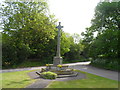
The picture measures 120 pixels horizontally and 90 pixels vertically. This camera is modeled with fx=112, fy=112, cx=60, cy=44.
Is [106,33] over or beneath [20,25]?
beneath

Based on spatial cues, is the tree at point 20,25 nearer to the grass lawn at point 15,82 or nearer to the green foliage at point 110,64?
the grass lawn at point 15,82

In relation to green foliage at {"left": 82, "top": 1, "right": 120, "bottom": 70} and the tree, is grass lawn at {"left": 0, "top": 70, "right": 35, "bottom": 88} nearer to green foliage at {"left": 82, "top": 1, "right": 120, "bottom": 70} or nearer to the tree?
the tree

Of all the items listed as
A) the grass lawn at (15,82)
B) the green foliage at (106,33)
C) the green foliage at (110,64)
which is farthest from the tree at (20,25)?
the green foliage at (110,64)

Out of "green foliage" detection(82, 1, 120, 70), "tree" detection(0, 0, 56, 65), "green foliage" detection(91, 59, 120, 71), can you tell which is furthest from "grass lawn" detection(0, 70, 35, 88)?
"green foliage" detection(82, 1, 120, 70)

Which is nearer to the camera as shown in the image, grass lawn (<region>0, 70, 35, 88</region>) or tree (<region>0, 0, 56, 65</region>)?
grass lawn (<region>0, 70, 35, 88</region>)

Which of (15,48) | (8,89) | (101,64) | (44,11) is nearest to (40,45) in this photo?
(15,48)

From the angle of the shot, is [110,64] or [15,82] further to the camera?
[110,64]

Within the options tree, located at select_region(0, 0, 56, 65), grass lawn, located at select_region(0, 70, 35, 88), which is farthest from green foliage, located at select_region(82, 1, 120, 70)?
grass lawn, located at select_region(0, 70, 35, 88)

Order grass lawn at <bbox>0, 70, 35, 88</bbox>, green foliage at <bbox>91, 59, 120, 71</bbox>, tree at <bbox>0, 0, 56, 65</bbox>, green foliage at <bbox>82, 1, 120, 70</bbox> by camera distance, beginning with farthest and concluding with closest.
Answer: tree at <bbox>0, 0, 56, 65</bbox>
green foliage at <bbox>82, 1, 120, 70</bbox>
green foliage at <bbox>91, 59, 120, 71</bbox>
grass lawn at <bbox>0, 70, 35, 88</bbox>

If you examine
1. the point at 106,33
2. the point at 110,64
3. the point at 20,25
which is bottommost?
the point at 110,64

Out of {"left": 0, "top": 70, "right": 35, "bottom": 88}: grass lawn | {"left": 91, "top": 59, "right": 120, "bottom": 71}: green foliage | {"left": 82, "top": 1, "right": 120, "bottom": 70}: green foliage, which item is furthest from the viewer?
{"left": 82, "top": 1, "right": 120, "bottom": 70}: green foliage

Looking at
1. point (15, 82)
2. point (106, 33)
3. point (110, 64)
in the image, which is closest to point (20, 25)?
point (15, 82)

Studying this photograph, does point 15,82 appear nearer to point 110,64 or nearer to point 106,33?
point 110,64

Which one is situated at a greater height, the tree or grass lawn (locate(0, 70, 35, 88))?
the tree
